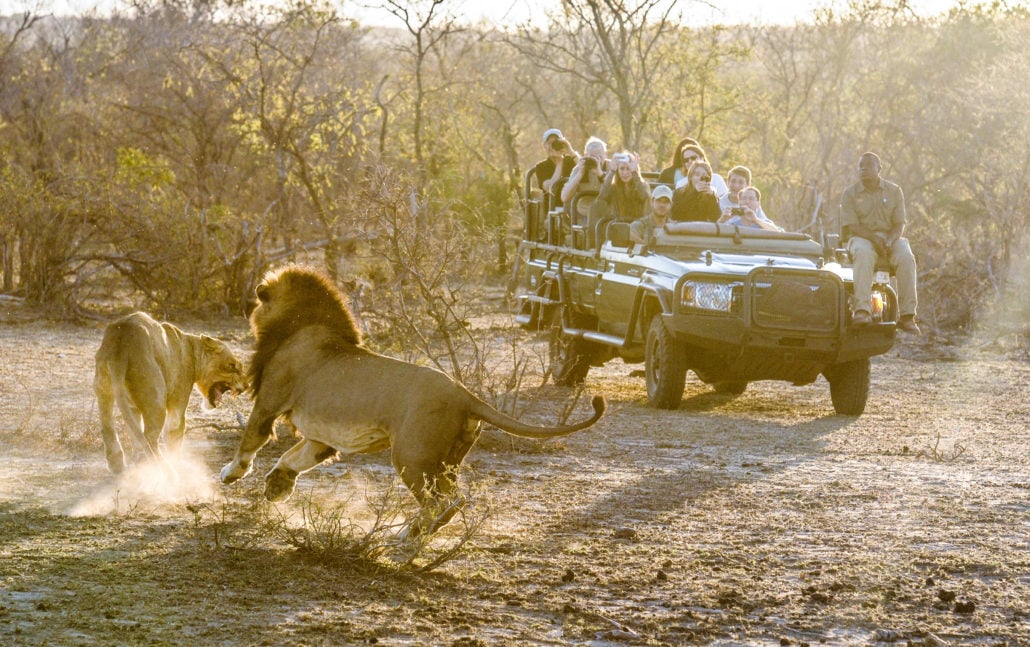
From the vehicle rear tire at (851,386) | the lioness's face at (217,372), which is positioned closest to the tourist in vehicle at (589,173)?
the vehicle rear tire at (851,386)

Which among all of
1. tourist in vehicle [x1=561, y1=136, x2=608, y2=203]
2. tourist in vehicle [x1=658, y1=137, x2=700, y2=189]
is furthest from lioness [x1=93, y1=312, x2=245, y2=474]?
tourist in vehicle [x1=658, y1=137, x2=700, y2=189]

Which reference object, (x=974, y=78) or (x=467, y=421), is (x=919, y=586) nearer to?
(x=467, y=421)

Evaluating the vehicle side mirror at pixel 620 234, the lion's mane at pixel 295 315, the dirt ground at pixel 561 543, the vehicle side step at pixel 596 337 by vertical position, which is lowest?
the dirt ground at pixel 561 543

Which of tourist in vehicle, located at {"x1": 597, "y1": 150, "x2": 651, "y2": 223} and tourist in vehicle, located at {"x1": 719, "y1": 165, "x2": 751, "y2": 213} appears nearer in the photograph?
tourist in vehicle, located at {"x1": 597, "y1": 150, "x2": 651, "y2": 223}

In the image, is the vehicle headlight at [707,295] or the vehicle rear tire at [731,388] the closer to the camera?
the vehicle headlight at [707,295]

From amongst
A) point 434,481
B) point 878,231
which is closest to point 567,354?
point 878,231

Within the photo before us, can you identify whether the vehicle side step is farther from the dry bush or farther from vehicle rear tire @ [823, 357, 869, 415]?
the dry bush

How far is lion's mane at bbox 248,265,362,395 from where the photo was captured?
6.92 metres

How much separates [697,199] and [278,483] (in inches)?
240

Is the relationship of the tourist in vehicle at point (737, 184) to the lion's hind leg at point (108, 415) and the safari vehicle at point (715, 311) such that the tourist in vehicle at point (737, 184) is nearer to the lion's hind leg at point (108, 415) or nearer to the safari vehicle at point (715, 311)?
the safari vehicle at point (715, 311)

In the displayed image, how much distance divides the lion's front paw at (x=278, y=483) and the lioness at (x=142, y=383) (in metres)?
0.84

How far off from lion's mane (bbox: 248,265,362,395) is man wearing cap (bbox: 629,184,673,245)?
15.5 feet

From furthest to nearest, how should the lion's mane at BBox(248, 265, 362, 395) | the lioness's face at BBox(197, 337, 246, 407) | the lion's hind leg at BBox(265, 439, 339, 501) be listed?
1. the lioness's face at BBox(197, 337, 246, 407)
2. the lion's mane at BBox(248, 265, 362, 395)
3. the lion's hind leg at BBox(265, 439, 339, 501)

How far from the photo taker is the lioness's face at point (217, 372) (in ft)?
26.5
